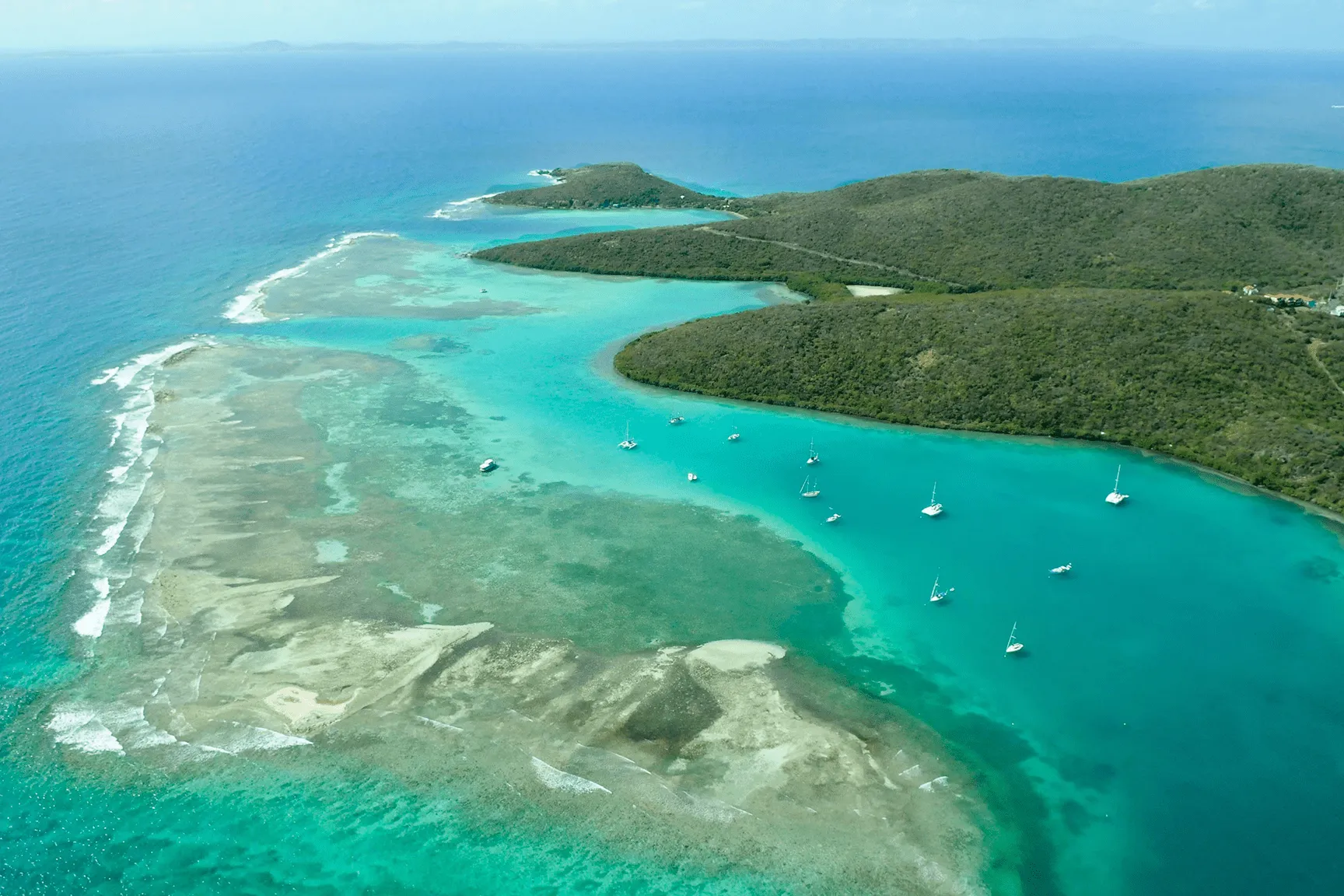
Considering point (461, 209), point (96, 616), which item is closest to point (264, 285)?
point (461, 209)

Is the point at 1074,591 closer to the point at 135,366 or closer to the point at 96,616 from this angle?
the point at 96,616

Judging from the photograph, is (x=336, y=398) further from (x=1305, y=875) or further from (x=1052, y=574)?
(x=1305, y=875)

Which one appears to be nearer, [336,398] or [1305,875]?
[1305,875]

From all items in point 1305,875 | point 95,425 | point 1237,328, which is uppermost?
point 1237,328

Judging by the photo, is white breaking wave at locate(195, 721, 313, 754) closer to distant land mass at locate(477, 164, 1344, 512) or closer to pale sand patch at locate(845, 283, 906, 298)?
distant land mass at locate(477, 164, 1344, 512)

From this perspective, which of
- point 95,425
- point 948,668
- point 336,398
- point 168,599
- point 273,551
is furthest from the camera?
point 336,398

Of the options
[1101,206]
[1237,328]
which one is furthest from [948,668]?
[1101,206]
